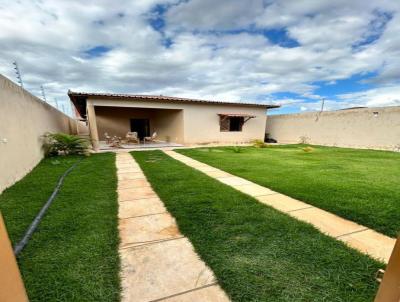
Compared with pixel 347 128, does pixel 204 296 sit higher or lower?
lower

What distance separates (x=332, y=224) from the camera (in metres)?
2.57

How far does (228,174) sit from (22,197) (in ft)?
14.3

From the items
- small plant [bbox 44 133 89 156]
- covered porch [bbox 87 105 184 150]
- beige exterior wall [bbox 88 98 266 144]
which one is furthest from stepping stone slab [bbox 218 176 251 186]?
covered porch [bbox 87 105 184 150]

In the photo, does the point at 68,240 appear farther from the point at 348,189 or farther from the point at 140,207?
the point at 348,189

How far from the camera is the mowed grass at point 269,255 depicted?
1535 millimetres

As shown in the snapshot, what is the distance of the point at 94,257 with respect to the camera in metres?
1.93

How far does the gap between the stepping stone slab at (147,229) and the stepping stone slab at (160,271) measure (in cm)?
15

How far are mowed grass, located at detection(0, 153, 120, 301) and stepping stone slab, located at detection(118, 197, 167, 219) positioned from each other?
13 centimetres

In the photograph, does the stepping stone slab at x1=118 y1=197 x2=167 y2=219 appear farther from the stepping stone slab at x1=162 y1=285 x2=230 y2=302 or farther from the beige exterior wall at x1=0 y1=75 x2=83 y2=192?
the beige exterior wall at x1=0 y1=75 x2=83 y2=192

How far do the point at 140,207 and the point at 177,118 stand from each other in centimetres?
1143

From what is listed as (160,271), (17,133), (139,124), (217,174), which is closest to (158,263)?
(160,271)

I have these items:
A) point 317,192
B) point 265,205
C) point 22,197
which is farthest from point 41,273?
point 317,192

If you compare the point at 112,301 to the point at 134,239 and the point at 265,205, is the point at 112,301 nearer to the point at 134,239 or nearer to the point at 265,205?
the point at 134,239

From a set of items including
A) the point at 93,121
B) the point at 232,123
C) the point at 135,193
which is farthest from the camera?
the point at 232,123
